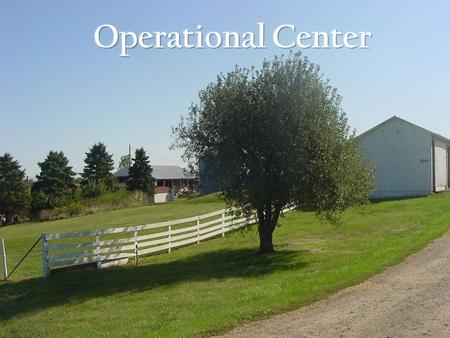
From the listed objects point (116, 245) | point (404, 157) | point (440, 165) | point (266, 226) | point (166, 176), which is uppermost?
point (404, 157)

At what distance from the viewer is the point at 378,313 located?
8.09 meters

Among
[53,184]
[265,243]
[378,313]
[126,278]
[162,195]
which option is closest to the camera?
[378,313]

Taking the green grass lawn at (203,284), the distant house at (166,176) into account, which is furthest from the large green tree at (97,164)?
the green grass lawn at (203,284)

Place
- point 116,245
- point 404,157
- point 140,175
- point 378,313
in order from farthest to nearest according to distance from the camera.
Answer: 1. point 140,175
2. point 404,157
3. point 116,245
4. point 378,313

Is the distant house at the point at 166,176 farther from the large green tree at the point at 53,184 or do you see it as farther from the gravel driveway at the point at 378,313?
the gravel driveway at the point at 378,313

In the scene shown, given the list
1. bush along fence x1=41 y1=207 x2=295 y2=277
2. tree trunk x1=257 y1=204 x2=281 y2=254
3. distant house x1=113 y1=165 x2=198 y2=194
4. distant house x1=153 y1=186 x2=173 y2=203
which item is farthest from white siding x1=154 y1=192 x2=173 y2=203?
tree trunk x1=257 y1=204 x2=281 y2=254

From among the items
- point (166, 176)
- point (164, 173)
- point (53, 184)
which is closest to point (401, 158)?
point (53, 184)

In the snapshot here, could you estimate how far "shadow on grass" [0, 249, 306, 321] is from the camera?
13234 mm

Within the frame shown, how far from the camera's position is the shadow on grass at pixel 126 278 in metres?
13.2

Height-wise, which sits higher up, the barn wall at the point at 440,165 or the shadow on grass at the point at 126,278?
the barn wall at the point at 440,165

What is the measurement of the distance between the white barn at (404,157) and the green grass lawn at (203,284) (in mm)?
15986

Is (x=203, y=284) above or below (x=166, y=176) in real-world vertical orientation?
below

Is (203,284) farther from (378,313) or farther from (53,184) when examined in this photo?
(53,184)

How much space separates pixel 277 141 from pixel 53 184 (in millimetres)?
52426
